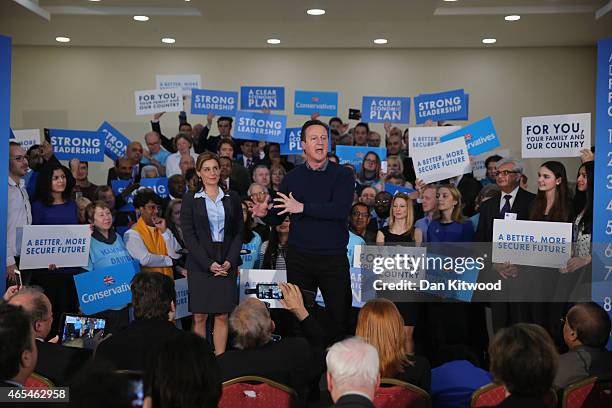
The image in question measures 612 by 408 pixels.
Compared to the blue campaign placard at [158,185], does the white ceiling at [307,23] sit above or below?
above

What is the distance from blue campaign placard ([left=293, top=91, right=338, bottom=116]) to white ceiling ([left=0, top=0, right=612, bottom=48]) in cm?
107

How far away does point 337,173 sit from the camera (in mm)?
4965

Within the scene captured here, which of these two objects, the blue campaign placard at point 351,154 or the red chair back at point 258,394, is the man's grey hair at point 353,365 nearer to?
the red chair back at point 258,394

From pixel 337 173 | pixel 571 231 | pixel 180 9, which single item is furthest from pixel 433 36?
pixel 337 173

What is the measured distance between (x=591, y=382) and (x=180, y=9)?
27.2 feet

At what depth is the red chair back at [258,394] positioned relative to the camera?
3.14 meters

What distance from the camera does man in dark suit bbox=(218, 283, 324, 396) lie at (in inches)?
136

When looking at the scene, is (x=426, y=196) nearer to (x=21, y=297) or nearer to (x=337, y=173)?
(x=337, y=173)

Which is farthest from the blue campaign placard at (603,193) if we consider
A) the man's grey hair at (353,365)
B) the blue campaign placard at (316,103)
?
the blue campaign placard at (316,103)

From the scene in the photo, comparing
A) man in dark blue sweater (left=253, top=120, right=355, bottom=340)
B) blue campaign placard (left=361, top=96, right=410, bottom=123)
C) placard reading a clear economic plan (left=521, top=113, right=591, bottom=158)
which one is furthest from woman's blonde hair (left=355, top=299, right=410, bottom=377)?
blue campaign placard (left=361, top=96, right=410, bottom=123)

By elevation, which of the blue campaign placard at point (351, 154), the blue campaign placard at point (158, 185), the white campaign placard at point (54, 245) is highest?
the blue campaign placard at point (351, 154)

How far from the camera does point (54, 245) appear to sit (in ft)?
20.2

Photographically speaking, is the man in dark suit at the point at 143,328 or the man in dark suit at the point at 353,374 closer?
the man in dark suit at the point at 353,374

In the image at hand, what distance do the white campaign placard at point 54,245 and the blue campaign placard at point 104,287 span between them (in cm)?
27
